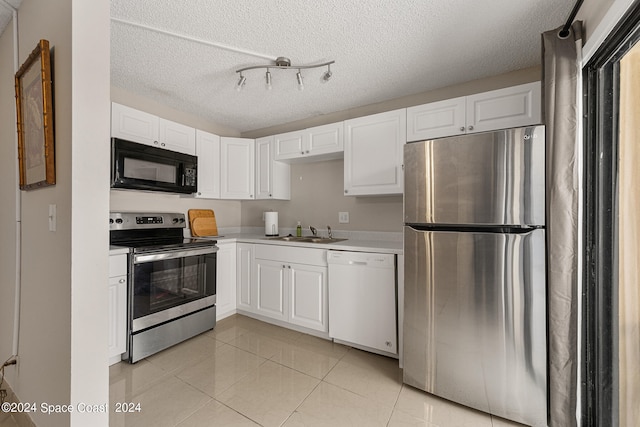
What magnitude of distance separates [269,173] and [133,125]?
135 cm

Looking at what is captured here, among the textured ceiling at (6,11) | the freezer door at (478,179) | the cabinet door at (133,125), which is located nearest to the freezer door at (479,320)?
the freezer door at (478,179)

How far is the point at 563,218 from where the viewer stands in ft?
4.59

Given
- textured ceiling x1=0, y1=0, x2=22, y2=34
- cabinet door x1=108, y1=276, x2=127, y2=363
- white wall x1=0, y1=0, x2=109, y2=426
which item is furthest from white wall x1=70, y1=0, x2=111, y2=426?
cabinet door x1=108, y1=276, x2=127, y2=363

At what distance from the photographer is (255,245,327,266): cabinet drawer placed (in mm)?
2455

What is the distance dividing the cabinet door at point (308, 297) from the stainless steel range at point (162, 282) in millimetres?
797

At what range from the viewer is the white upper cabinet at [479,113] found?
1892 mm

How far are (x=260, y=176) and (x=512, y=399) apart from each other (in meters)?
2.90

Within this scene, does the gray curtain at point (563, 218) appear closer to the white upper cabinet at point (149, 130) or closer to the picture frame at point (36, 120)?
the picture frame at point (36, 120)

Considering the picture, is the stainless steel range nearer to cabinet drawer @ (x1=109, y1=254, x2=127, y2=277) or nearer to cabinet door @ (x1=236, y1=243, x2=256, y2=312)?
cabinet drawer @ (x1=109, y1=254, x2=127, y2=277)

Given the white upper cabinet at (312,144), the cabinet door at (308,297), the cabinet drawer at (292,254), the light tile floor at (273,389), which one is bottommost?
the light tile floor at (273,389)

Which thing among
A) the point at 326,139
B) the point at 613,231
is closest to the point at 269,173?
the point at 326,139

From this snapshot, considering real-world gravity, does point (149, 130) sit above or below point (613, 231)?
above

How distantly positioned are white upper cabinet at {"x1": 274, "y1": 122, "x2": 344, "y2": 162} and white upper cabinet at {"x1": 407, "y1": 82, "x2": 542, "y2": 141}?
2.31 ft

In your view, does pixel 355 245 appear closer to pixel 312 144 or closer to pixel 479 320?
pixel 479 320
